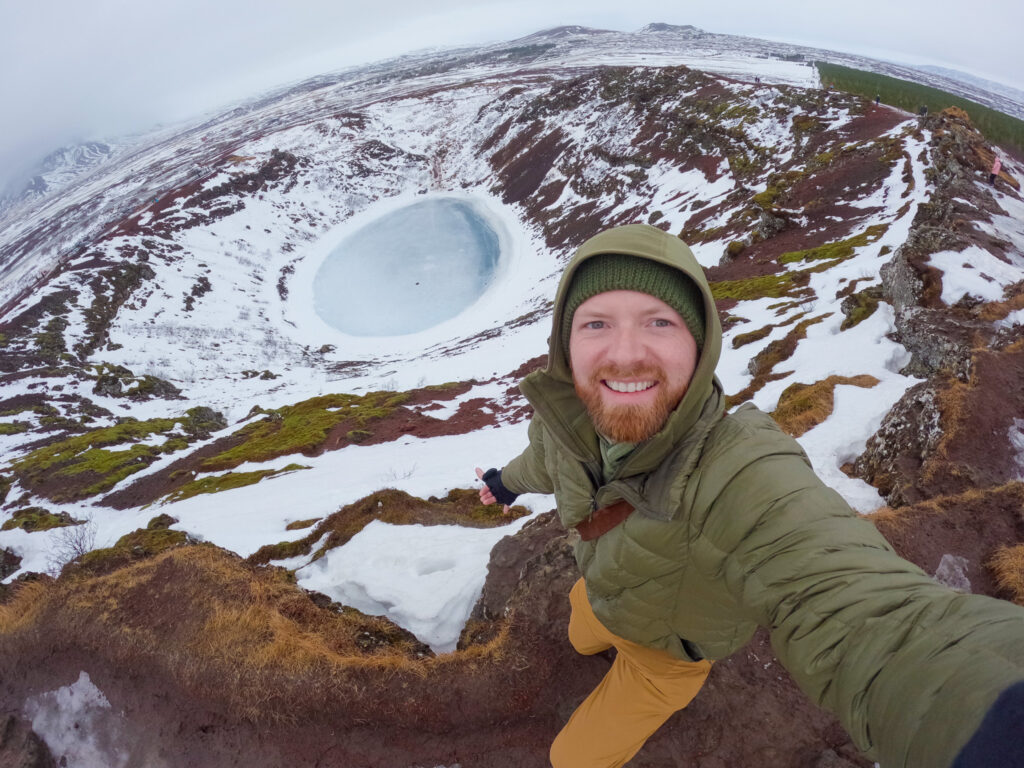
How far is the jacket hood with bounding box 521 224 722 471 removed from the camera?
7.25 feet

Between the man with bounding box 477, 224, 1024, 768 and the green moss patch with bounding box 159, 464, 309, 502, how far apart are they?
58.6ft

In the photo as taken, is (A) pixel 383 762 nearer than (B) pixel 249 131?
Yes

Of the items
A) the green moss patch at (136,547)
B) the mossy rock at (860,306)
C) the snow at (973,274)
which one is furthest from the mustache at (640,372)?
the mossy rock at (860,306)

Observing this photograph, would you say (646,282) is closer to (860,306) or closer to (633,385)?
(633,385)

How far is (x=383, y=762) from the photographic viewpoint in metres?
4.18

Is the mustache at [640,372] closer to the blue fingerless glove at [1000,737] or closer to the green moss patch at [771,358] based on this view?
the blue fingerless glove at [1000,737]

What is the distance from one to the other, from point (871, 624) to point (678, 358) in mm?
1338

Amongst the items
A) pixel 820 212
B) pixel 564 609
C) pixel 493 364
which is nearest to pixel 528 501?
pixel 564 609

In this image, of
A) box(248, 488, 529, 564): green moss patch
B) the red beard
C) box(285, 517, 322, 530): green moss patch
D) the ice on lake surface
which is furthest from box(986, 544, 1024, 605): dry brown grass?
the ice on lake surface

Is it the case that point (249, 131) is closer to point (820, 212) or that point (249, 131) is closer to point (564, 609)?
point (820, 212)

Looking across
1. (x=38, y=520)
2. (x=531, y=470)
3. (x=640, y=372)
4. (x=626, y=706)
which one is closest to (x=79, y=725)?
(x=531, y=470)

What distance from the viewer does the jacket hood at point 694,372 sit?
2209 mm

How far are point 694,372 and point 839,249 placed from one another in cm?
2517

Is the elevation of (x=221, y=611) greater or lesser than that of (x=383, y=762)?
greater
